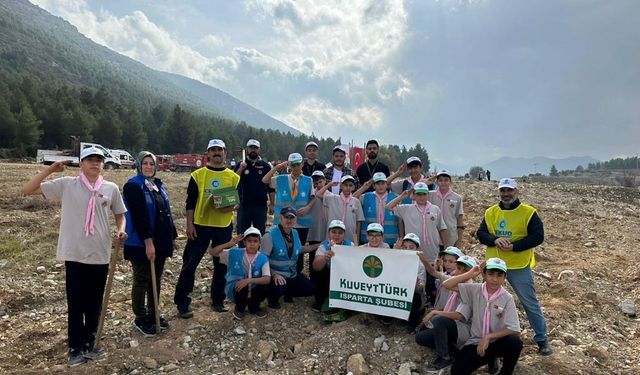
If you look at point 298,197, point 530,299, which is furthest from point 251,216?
point 530,299

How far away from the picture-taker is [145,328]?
20.2 feet

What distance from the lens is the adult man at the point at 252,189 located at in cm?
779

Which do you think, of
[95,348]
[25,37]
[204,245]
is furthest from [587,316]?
[25,37]

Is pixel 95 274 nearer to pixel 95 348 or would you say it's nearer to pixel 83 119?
pixel 95 348

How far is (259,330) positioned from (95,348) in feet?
6.99

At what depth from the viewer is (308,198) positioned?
25.5ft

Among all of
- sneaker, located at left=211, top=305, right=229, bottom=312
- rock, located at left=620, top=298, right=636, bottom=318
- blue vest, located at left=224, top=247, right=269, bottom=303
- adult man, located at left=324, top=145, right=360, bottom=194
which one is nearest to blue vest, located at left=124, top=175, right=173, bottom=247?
blue vest, located at left=224, top=247, right=269, bottom=303

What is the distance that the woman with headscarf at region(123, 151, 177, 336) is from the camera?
19.0 ft

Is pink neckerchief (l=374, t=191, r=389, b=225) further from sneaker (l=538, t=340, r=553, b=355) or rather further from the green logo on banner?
sneaker (l=538, t=340, r=553, b=355)

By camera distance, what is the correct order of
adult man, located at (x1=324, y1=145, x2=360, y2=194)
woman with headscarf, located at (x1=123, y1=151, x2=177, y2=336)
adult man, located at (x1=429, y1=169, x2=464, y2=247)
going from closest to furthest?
1. woman with headscarf, located at (x1=123, y1=151, x2=177, y2=336)
2. adult man, located at (x1=429, y1=169, x2=464, y2=247)
3. adult man, located at (x1=324, y1=145, x2=360, y2=194)

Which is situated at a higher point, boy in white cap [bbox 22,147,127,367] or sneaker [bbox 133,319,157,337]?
boy in white cap [bbox 22,147,127,367]

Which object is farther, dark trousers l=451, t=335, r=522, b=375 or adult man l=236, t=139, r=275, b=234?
adult man l=236, t=139, r=275, b=234

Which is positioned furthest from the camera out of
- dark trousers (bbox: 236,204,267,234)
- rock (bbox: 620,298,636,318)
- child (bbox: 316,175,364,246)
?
rock (bbox: 620,298,636,318)

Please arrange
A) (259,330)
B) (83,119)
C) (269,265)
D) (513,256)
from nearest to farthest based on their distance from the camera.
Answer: (513,256) → (259,330) → (269,265) → (83,119)
